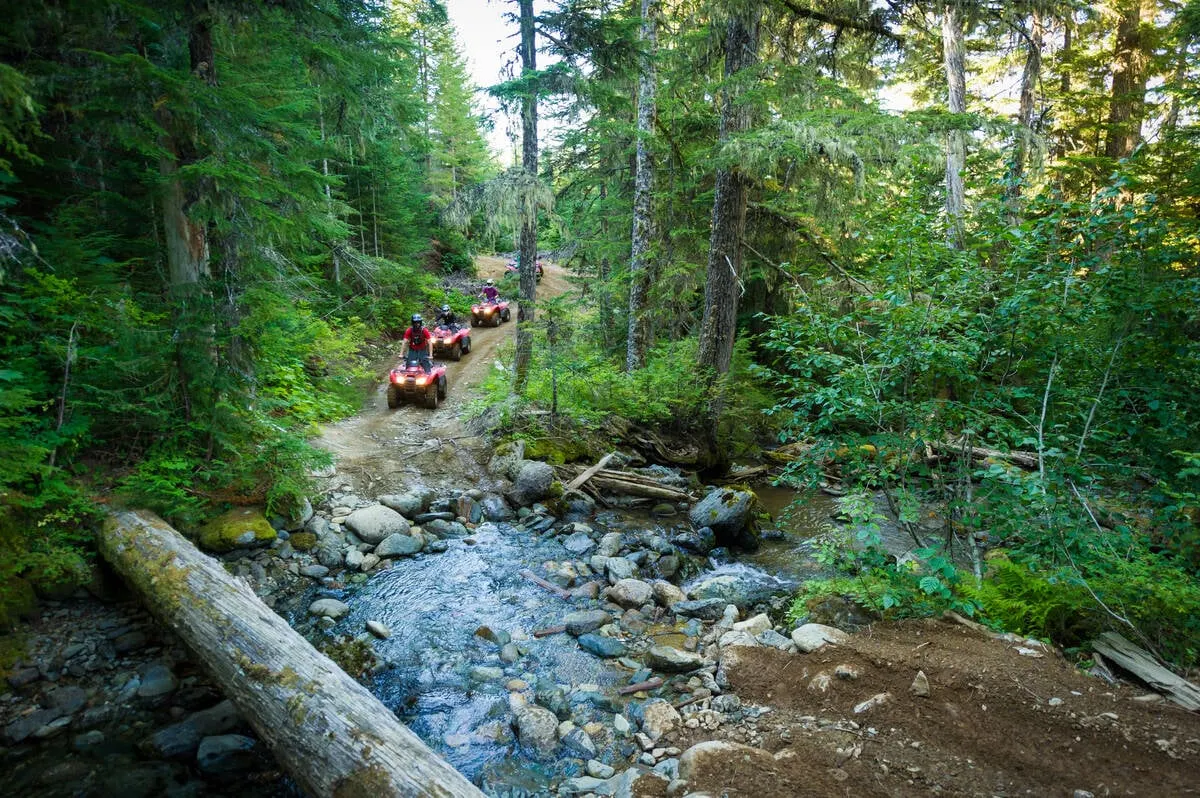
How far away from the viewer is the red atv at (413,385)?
1235cm

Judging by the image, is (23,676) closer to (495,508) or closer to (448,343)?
(495,508)

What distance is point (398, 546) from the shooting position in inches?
291

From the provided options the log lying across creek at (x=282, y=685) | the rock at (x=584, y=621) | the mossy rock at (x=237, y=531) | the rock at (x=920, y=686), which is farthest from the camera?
the mossy rock at (x=237, y=531)

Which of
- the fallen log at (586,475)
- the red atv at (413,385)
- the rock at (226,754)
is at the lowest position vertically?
the rock at (226,754)

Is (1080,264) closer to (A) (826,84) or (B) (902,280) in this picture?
(B) (902,280)

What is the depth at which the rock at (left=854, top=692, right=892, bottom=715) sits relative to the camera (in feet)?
12.8

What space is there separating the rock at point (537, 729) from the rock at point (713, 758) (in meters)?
1.08

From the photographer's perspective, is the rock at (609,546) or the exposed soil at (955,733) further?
the rock at (609,546)

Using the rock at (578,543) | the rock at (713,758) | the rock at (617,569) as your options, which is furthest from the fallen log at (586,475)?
the rock at (713,758)

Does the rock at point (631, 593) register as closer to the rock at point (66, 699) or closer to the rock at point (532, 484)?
the rock at point (532, 484)

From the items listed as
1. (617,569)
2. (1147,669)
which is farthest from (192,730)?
(1147,669)

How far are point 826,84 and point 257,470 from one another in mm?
10301

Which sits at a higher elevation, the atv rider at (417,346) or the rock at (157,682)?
the atv rider at (417,346)

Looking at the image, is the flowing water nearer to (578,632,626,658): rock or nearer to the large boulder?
(578,632,626,658): rock
